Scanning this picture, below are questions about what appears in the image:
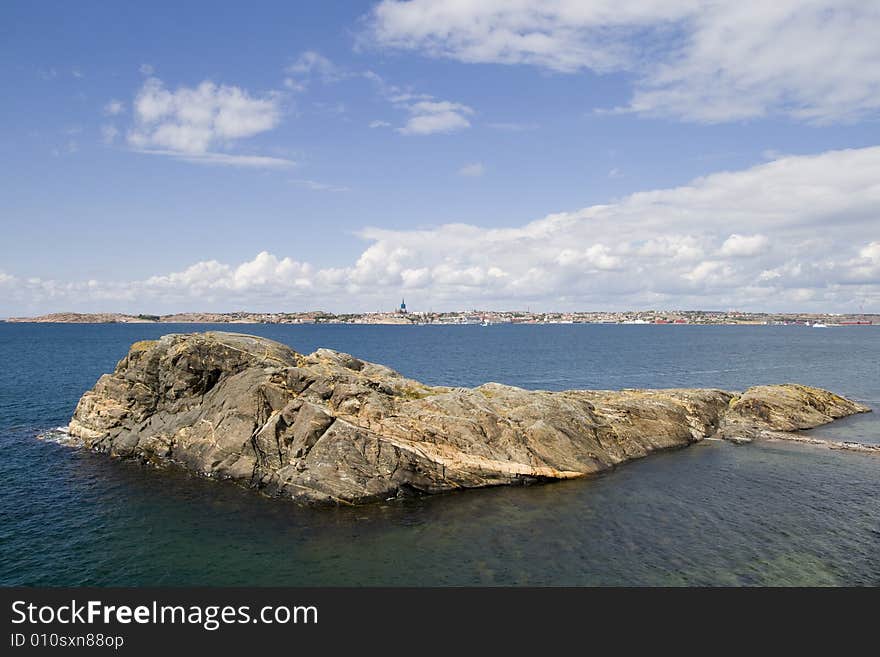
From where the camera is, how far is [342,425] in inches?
1549

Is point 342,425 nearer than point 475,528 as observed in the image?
No

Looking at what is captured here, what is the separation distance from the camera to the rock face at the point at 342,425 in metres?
38.4

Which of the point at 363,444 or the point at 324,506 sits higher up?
the point at 363,444

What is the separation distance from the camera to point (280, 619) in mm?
20250

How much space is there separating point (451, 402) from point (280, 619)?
2501 cm

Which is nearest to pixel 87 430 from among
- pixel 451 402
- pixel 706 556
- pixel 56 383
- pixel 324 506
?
pixel 324 506

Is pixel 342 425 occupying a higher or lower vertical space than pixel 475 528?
higher

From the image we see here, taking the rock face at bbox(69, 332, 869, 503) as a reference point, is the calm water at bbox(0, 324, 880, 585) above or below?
below

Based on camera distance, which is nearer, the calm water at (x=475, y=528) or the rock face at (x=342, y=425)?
the calm water at (x=475, y=528)

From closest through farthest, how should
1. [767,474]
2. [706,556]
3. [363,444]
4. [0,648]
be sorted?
[0,648], [706,556], [363,444], [767,474]

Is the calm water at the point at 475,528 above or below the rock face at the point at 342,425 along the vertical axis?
below

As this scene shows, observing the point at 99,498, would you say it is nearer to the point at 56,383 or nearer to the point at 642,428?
the point at 642,428

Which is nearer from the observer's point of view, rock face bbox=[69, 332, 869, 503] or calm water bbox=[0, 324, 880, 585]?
calm water bbox=[0, 324, 880, 585]

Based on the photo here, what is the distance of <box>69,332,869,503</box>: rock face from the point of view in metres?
38.4
